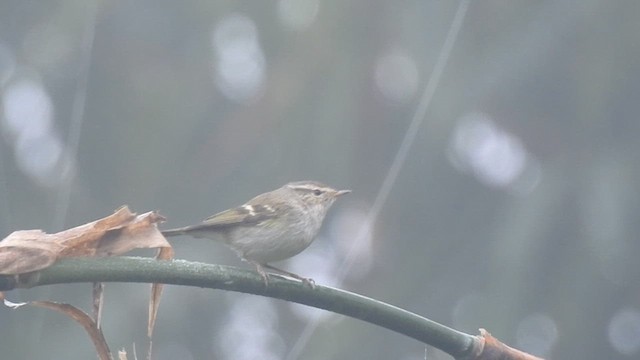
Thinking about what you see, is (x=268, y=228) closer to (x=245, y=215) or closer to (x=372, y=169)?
(x=245, y=215)

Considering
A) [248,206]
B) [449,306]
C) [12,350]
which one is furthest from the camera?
[449,306]

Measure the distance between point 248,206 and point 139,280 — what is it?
1880 millimetres

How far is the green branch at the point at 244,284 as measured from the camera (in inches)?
57.1

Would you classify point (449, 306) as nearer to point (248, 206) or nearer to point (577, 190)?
point (577, 190)

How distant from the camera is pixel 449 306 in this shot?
220 inches

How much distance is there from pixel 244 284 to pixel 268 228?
62.4 inches

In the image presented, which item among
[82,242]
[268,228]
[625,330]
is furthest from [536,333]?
[82,242]

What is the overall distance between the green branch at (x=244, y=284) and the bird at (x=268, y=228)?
1.34 metres

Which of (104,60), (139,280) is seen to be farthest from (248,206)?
(104,60)

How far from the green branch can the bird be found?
1342mm

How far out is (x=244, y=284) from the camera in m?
1.67

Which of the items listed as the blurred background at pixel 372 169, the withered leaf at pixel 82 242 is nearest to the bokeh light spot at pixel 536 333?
the blurred background at pixel 372 169

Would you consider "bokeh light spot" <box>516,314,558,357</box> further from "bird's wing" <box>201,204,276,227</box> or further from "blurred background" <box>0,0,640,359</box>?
"bird's wing" <box>201,204,276,227</box>

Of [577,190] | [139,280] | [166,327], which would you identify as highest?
[139,280]
